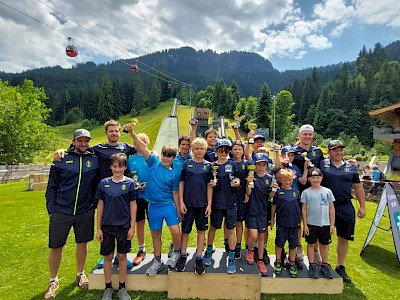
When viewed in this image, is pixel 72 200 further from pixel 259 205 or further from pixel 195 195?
pixel 259 205

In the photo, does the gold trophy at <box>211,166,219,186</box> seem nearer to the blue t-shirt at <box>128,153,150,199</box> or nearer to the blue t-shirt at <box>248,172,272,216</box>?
the blue t-shirt at <box>248,172,272,216</box>

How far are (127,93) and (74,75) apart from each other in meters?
66.3

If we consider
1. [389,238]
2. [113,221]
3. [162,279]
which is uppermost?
[113,221]

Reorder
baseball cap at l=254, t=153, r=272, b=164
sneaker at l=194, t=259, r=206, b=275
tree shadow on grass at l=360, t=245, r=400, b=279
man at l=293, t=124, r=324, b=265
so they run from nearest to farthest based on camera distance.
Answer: sneaker at l=194, t=259, r=206, b=275 → baseball cap at l=254, t=153, r=272, b=164 → man at l=293, t=124, r=324, b=265 → tree shadow on grass at l=360, t=245, r=400, b=279

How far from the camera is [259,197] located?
14.9ft

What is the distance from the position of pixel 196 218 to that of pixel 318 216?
2.07 m

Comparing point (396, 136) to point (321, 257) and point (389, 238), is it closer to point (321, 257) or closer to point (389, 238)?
point (389, 238)

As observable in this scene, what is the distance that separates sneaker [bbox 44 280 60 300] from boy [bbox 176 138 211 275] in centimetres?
193

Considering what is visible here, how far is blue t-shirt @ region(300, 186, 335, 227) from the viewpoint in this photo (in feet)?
14.4

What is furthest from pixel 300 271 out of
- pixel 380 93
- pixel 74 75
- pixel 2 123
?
pixel 74 75

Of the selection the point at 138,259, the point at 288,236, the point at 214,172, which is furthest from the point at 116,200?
the point at 288,236

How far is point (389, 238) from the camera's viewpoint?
24.2 ft

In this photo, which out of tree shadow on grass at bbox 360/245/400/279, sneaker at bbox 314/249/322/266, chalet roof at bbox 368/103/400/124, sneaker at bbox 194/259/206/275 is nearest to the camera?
sneaker at bbox 194/259/206/275

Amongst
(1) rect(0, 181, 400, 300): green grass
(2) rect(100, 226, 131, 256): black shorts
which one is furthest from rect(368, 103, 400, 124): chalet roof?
(2) rect(100, 226, 131, 256): black shorts
